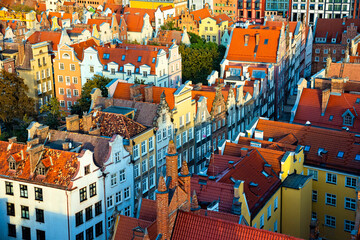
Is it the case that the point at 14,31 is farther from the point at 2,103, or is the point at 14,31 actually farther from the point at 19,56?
the point at 2,103

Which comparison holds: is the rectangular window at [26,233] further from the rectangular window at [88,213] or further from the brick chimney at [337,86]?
the brick chimney at [337,86]

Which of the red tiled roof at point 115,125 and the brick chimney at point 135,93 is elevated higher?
the brick chimney at point 135,93

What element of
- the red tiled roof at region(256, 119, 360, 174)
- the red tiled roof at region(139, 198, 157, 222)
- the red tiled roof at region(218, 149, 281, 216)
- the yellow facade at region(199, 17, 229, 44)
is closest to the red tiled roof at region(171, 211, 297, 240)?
the red tiled roof at region(139, 198, 157, 222)

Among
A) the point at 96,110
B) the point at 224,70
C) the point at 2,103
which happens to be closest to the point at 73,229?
the point at 96,110

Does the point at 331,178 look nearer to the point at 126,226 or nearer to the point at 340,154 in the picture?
the point at 340,154

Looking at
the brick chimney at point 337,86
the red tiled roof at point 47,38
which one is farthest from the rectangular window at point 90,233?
the red tiled roof at point 47,38

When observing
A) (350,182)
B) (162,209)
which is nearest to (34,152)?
(162,209)
